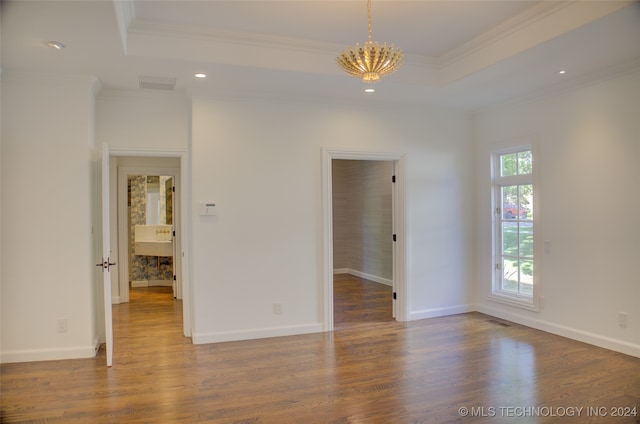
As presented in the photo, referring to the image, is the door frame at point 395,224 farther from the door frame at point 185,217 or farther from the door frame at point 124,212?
the door frame at point 124,212

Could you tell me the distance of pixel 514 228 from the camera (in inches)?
205

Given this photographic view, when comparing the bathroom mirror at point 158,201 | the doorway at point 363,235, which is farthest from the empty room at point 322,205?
the bathroom mirror at point 158,201

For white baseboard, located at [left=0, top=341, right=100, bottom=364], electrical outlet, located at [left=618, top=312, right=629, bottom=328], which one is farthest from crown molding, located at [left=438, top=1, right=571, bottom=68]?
white baseboard, located at [left=0, top=341, right=100, bottom=364]

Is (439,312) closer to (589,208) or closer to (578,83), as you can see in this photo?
(589,208)

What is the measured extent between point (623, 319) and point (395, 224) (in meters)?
2.51

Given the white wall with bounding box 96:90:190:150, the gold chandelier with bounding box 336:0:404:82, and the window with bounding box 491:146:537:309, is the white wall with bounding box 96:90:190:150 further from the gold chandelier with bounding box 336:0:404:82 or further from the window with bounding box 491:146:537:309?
the window with bounding box 491:146:537:309

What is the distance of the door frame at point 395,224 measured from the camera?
15.9ft

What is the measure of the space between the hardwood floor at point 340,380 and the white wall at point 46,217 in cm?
30

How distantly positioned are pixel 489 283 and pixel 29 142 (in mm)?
5393

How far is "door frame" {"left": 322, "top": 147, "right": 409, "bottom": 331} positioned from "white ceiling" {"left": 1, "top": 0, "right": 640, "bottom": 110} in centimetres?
79

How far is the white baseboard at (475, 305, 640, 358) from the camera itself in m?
3.95

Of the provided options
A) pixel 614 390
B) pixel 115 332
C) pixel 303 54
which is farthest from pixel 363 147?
pixel 115 332

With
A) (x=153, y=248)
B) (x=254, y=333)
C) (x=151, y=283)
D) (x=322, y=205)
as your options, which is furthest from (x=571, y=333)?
(x=151, y=283)

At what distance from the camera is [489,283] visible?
5488 mm
